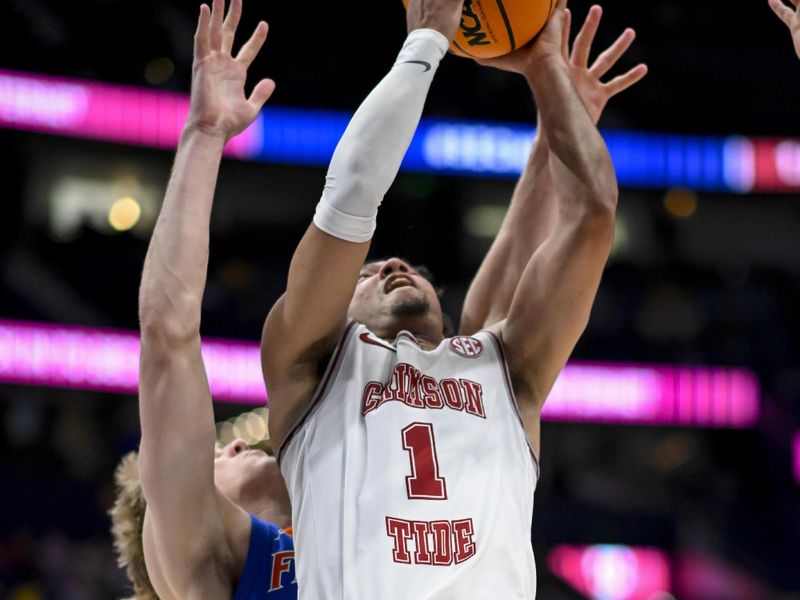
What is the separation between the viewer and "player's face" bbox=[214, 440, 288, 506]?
12.3 feet

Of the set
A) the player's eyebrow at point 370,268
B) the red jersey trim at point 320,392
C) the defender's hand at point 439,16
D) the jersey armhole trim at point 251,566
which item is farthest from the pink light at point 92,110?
the red jersey trim at point 320,392

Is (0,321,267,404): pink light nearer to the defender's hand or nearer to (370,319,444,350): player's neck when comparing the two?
(370,319,444,350): player's neck

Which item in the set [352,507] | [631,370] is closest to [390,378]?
[352,507]

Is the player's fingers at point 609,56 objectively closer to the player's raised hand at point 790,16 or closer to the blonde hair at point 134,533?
the player's raised hand at point 790,16

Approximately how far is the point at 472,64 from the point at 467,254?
10.3 feet

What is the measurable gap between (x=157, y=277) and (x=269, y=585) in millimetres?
972

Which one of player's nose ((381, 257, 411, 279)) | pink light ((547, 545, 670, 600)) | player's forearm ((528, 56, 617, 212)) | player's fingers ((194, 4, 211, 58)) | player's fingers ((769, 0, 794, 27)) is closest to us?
player's forearm ((528, 56, 617, 212))

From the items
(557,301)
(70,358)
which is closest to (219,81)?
(557,301)

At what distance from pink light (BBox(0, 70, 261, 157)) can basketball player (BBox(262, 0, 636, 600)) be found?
12.6 meters

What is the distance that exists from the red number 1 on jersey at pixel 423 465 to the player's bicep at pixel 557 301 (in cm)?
40

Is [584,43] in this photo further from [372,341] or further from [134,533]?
[134,533]

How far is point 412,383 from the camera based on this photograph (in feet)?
9.31

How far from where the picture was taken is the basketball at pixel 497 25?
10.1 ft

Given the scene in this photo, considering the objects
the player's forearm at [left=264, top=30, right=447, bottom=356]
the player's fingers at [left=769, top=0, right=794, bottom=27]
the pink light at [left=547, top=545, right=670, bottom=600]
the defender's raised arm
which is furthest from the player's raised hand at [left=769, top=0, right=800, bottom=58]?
the pink light at [left=547, top=545, right=670, bottom=600]
